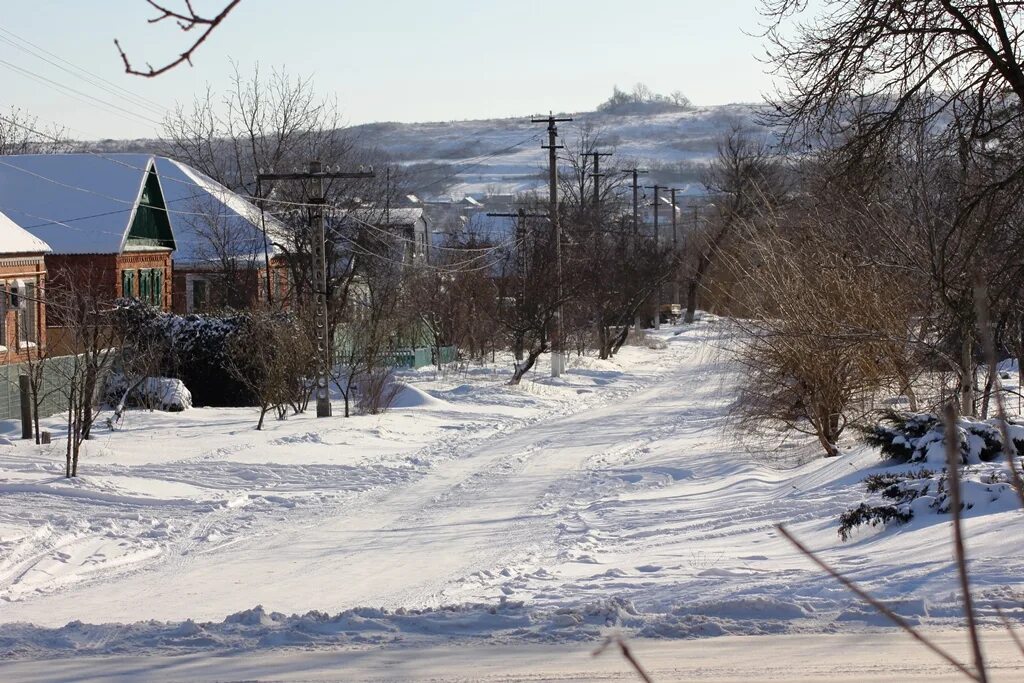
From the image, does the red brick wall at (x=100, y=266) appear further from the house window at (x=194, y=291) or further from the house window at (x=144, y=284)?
the house window at (x=194, y=291)

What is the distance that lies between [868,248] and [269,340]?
1384 centimetres

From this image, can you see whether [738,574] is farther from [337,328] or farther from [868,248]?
[337,328]

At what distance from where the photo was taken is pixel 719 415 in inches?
1033

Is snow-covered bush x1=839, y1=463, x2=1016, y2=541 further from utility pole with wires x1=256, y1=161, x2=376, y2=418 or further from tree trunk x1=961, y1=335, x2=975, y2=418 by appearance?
utility pole with wires x1=256, y1=161, x2=376, y2=418

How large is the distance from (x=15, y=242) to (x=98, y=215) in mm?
9119

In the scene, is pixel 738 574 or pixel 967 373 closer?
pixel 738 574

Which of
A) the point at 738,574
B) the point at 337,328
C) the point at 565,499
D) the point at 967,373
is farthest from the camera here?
the point at 337,328

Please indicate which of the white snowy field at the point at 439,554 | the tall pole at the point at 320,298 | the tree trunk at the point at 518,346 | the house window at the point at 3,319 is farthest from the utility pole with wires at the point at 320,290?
the tree trunk at the point at 518,346

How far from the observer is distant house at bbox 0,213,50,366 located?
2842cm

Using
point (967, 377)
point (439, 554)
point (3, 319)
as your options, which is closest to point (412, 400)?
point (3, 319)

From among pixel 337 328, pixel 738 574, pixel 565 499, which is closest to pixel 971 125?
pixel 738 574

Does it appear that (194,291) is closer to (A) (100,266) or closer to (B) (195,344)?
(A) (100,266)

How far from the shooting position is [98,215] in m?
38.5

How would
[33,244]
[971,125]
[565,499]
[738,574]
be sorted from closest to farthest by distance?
[738,574] → [971,125] → [565,499] → [33,244]
